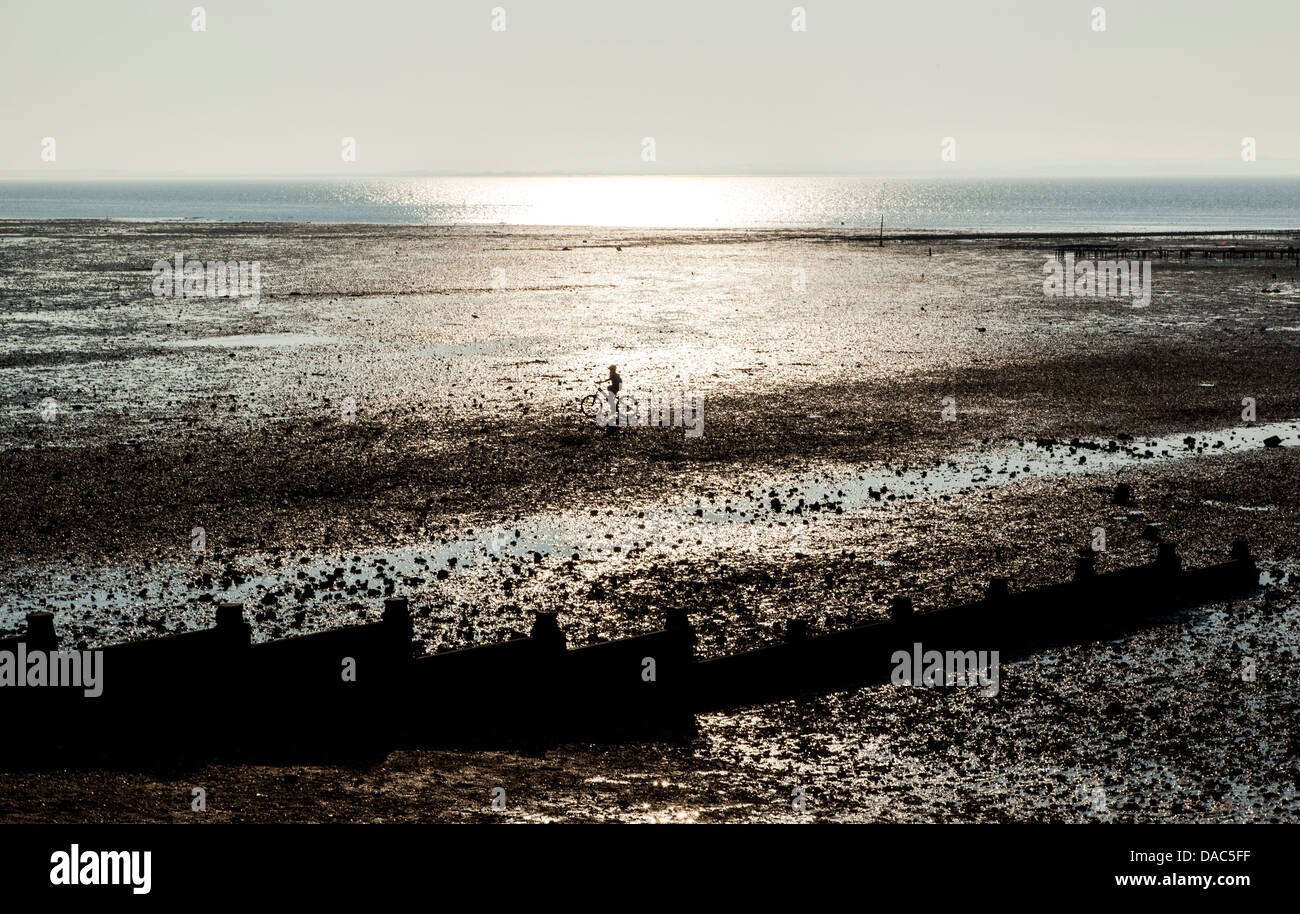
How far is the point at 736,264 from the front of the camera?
104 m

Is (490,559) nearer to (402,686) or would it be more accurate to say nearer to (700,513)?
(700,513)

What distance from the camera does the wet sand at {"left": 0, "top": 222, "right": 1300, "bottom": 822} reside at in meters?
12.5

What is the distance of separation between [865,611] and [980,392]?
901 inches

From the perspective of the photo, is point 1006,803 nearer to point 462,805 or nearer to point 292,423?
point 462,805

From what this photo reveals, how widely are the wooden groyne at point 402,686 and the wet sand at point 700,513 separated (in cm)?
73


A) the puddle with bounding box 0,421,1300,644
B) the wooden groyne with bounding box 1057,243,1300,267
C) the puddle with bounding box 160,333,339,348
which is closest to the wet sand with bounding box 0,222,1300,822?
the puddle with bounding box 0,421,1300,644

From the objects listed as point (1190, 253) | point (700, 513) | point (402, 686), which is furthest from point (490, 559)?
point (1190, 253)

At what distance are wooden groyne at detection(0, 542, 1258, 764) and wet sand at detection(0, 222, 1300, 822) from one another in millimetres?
725

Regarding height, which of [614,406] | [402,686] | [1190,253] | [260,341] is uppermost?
Result: [1190,253]

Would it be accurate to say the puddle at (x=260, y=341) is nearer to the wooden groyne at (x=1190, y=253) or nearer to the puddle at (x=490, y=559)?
the puddle at (x=490, y=559)

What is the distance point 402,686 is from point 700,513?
11.8 m

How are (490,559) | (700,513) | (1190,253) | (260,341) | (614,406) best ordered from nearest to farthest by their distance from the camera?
(490,559), (700,513), (614,406), (260,341), (1190,253)

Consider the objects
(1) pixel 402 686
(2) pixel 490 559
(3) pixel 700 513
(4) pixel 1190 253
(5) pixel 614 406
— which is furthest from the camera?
(4) pixel 1190 253

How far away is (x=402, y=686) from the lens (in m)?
13.5
